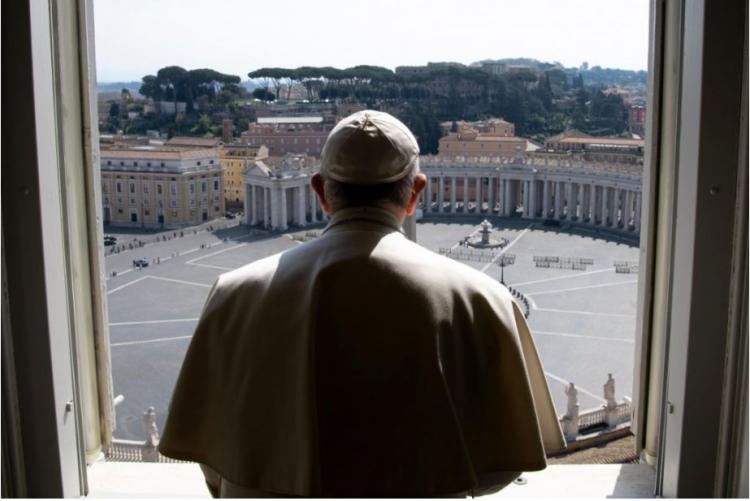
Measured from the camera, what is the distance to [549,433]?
65 cm

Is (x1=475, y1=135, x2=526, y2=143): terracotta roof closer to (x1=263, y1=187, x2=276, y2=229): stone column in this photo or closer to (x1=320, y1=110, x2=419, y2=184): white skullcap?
(x1=263, y1=187, x2=276, y2=229): stone column

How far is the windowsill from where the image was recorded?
1.05 metres

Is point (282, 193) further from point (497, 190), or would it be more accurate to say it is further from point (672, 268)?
point (497, 190)

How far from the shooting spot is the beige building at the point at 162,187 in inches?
81.4

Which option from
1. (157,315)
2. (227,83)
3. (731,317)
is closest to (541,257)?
(157,315)

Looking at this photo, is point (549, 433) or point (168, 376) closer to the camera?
point (549, 433)

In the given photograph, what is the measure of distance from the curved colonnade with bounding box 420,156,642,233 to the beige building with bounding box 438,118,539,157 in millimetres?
155

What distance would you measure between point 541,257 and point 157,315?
495 centimetres

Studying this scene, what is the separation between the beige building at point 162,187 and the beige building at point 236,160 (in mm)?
24

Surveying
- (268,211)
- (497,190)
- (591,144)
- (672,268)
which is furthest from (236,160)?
(497,190)

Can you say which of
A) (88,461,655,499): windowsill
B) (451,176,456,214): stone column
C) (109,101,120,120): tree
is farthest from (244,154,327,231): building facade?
(88,461,655,499): windowsill

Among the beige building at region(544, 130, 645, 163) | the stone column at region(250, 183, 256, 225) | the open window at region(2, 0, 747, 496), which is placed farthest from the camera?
the stone column at region(250, 183, 256, 225)

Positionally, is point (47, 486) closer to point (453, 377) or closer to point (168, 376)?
point (453, 377)

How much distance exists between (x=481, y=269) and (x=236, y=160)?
251 inches
